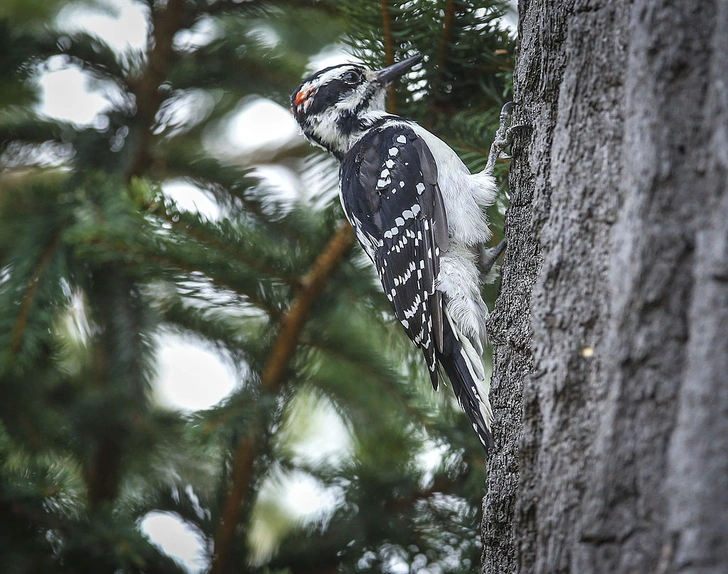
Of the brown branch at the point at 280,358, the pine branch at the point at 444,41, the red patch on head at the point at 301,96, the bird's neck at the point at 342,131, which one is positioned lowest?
the brown branch at the point at 280,358

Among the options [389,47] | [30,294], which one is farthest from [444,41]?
[30,294]

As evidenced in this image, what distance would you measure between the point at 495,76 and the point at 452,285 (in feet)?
2.25

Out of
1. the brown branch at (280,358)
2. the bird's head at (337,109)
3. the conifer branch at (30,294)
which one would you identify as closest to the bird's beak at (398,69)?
the brown branch at (280,358)

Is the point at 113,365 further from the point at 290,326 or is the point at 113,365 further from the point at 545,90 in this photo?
the point at 545,90

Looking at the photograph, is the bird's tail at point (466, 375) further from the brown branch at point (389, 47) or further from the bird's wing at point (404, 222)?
the brown branch at point (389, 47)

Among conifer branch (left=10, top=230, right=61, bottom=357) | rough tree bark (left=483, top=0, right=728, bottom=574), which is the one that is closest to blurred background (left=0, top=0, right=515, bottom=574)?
conifer branch (left=10, top=230, right=61, bottom=357)

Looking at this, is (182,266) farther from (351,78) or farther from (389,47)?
(351,78)

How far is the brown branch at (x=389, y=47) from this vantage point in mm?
1968

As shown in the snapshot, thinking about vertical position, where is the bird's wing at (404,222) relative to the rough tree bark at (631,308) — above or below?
below

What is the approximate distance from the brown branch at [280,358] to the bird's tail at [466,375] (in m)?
0.46

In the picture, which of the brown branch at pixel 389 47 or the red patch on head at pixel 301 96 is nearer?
the brown branch at pixel 389 47

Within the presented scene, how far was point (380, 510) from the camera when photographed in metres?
2.15

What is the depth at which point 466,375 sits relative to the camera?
7.49 ft

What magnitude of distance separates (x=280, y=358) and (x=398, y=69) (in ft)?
3.17
